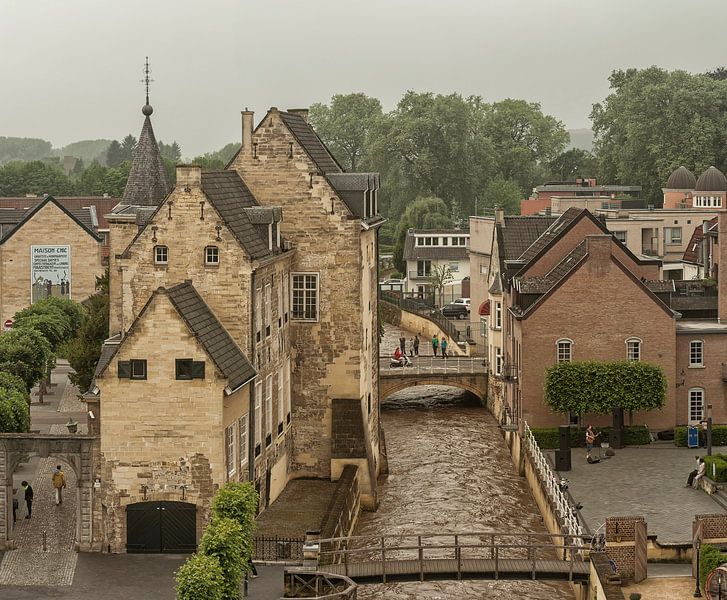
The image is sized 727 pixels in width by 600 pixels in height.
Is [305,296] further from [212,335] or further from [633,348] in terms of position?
[633,348]

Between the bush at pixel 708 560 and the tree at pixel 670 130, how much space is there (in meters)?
126

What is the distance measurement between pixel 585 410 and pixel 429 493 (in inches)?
329

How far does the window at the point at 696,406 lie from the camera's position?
2707 inches

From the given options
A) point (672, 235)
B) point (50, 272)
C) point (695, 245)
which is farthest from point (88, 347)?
point (672, 235)

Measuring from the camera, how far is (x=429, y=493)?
62.5 meters

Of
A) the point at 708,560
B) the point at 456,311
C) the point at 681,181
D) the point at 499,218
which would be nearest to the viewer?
the point at 708,560

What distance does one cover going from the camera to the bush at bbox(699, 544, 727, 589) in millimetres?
42000

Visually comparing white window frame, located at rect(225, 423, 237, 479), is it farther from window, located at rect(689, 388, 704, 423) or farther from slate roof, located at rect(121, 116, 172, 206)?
window, located at rect(689, 388, 704, 423)

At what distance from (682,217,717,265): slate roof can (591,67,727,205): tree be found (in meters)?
57.5

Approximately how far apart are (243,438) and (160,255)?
695 centimetres

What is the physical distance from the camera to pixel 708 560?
1666 inches

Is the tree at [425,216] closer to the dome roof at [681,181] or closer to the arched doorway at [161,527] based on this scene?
the dome roof at [681,181]

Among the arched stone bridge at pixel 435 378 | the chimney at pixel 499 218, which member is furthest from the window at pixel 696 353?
the arched stone bridge at pixel 435 378

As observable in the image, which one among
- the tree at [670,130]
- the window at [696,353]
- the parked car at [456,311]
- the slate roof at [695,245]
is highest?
the tree at [670,130]
